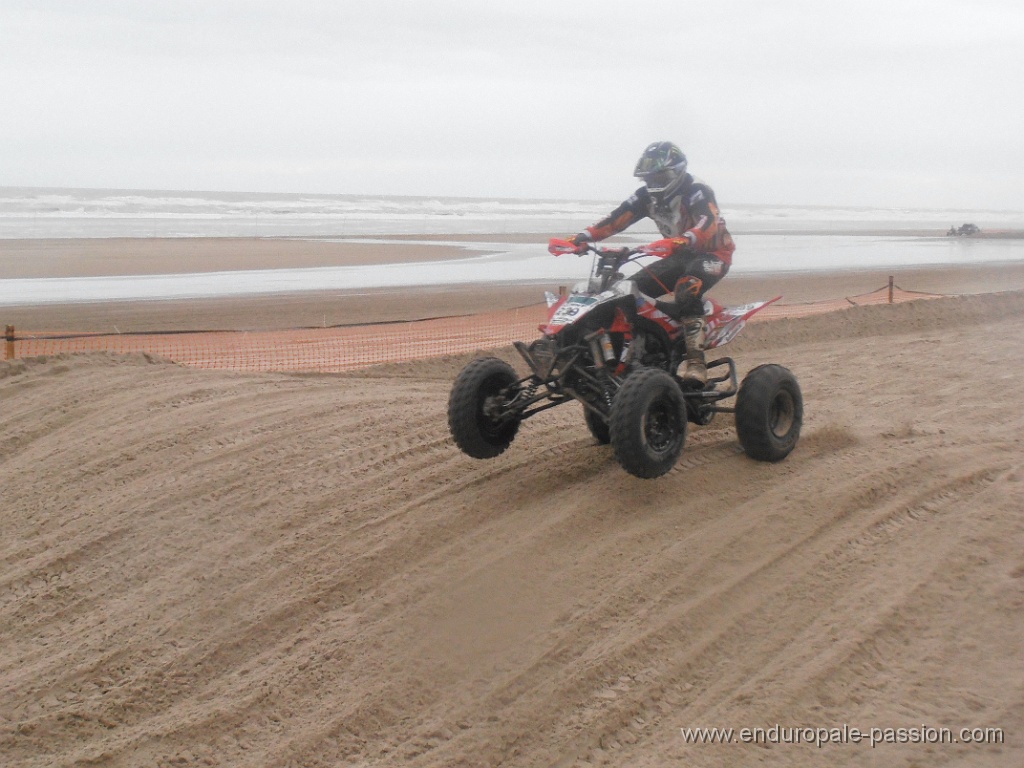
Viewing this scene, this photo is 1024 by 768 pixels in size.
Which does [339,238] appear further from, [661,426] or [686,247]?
[661,426]

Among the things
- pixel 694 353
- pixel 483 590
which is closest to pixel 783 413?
pixel 694 353

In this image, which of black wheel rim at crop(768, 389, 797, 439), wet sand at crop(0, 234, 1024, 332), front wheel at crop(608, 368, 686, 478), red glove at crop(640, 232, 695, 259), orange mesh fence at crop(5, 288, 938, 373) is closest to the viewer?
front wheel at crop(608, 368, 686, 478)

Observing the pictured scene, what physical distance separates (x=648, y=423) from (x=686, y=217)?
1.70 metres

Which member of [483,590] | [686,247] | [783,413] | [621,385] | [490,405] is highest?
[686,247]

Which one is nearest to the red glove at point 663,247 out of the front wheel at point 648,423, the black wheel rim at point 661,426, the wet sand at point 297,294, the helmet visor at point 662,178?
the helmet visor at point 662,178

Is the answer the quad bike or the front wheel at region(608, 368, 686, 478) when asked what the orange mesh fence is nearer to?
the quad bike

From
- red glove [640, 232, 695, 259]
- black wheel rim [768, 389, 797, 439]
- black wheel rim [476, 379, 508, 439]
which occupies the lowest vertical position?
black wheel rim [768, 389, 797, 439]

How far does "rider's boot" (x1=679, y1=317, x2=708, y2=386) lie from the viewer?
6152 mm

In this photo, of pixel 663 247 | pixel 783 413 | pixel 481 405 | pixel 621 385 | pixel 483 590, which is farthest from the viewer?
pixel 783 413

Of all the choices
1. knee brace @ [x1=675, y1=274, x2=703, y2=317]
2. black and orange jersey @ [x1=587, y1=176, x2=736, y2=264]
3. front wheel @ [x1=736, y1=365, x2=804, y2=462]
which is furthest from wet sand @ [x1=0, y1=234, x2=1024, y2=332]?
front wheel @ [x1=736, y1=365, x2=804, y2=462]

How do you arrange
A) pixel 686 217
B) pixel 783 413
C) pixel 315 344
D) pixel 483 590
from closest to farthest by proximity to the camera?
pixel 483 590 < pixel 686 217 < pixel 783 413 < pixel 315 344

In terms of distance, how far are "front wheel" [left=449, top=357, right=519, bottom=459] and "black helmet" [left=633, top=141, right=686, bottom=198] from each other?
1.65 metres

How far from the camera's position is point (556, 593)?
4.85 meters

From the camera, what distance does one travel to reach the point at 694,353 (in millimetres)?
6207
